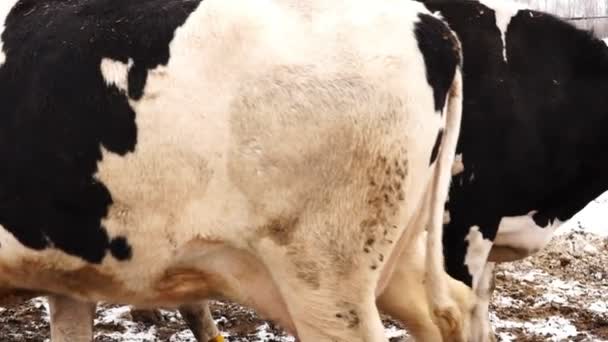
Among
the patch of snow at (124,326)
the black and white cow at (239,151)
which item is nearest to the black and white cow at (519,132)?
the black and white cow at (239,151)

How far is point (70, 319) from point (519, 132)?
8.33 feet

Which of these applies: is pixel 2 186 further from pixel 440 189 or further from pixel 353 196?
pixel 440 189

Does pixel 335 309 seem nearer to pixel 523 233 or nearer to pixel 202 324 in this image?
pixel 202 324

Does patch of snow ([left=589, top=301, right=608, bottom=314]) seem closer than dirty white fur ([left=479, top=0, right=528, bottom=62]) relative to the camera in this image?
No

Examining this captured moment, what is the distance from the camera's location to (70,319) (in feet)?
14.3

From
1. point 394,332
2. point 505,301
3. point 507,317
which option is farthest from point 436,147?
point 505,301

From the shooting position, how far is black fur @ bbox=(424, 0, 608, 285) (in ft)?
16.2

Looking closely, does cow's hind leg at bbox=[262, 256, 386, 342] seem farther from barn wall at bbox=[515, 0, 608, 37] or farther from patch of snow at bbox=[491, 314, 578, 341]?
barn wall at bbox=[515, 0, 608, 37]

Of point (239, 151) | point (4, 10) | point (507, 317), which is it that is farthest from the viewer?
point (507, 317)

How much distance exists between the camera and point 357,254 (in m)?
3.15

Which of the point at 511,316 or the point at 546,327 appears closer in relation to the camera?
the point at 546,327

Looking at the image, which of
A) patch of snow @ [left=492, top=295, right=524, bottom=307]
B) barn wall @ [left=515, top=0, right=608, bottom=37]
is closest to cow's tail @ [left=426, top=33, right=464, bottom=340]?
patch of snow @ [left=492, top=295, right=524, bottom=307]

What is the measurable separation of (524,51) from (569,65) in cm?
35

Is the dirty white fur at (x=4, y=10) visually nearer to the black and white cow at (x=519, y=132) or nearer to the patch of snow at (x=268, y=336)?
the black and white cow at (x=519, y=132)
